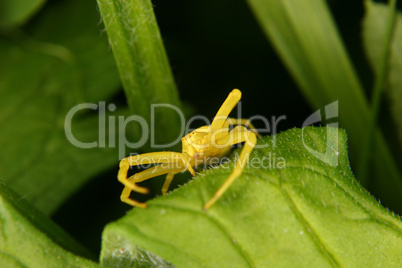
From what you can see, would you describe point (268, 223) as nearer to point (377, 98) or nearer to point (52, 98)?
point (377, 98)

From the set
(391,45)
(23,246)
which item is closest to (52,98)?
(23,246)

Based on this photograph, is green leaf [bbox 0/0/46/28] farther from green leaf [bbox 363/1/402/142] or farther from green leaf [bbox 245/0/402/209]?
green leaf [bbox 363/1/402/142]

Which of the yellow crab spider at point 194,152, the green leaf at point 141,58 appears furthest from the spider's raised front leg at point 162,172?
the green leaf at point 141,58

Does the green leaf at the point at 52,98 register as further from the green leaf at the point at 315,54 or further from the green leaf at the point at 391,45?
the green leaf at the point at 391,45

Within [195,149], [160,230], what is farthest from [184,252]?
[195,149]

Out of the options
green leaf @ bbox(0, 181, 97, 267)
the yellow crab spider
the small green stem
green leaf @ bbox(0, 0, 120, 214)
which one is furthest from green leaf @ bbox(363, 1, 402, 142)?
green leaf @ bbox(0, 181, 97, 267)

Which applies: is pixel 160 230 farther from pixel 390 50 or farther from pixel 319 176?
pixel 390 50

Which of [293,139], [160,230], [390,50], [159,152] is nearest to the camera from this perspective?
[160,230]
